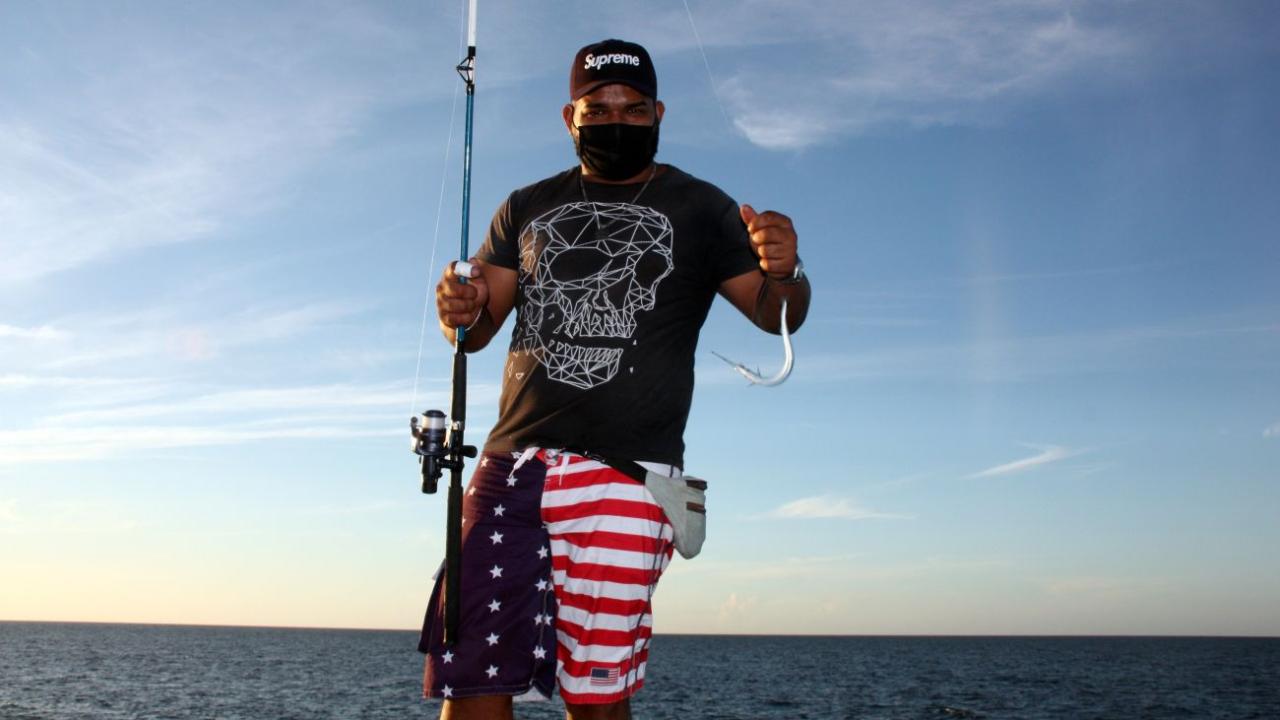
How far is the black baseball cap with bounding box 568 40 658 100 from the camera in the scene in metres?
3.52

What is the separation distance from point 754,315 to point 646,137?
29.8 inches

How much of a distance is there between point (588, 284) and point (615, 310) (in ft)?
0.46

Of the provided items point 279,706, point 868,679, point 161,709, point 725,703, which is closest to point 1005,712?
point 725,703

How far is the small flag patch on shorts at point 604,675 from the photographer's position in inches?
125

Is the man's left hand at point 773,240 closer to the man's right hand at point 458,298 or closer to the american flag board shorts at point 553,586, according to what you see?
the american flag board shorts at point 553,586

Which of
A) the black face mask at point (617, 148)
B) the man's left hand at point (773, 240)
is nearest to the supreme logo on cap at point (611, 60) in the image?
the black face mask at point (617, 148)

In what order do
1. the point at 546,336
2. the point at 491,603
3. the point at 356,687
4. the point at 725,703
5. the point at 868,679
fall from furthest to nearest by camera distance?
the point at 868,679
the point at 356,687
the point at 725,703
the point at 546,336
the point at 491,603

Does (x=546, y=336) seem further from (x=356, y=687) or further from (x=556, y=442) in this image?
(x=356, y=687)

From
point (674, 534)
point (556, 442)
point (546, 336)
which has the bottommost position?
point (674, 534)

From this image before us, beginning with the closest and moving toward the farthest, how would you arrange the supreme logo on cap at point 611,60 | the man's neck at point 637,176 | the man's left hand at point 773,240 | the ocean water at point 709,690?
the man's left hand at point 773,240, the supreme logo on cap at point 611,60, the man's neck at point 637,176, the ocean water at point 709,690

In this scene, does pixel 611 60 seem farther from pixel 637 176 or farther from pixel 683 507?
pixel 683 507

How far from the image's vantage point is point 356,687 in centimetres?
7862

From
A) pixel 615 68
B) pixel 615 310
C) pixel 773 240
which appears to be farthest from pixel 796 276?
pixel 615 68

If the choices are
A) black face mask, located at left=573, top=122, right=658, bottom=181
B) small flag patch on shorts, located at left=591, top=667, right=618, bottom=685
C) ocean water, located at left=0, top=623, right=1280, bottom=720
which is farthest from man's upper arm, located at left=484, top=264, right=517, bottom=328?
ocean water, located at left=0, top=623, right=1280, bottom=720
